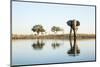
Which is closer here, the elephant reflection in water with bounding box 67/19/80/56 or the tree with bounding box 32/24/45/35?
the tree with bounding box 32/24/45/35

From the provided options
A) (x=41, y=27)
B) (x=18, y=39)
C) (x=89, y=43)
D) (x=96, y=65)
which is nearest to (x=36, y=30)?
(x=41, y=27)

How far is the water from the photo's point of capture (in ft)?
8.00

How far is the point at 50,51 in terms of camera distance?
257 centimetres

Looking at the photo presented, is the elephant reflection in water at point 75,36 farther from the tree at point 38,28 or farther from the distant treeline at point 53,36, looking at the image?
the tree at point 38,28

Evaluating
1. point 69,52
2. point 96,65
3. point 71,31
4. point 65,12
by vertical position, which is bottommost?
point 96,65

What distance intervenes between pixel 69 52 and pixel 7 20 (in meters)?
0.79

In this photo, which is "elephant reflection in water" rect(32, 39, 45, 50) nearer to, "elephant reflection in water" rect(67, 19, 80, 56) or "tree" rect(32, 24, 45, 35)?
"tree" rect(32, 24, 45, 35)

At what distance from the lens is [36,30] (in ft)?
8.27

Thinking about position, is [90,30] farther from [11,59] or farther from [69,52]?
[11,59]

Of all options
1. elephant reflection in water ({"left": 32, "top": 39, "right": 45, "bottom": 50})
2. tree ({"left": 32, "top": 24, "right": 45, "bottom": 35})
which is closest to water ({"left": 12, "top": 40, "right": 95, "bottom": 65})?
elephant reflection in water ({"left": 32, "top": 39, "right": 45, "bottom": 50})

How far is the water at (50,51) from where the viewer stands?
2438mm

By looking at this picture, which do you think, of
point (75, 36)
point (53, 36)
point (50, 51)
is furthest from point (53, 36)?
point (75, 36)

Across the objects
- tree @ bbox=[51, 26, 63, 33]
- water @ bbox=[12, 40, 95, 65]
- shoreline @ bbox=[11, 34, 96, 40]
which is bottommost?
water @ bbox=[12, 40, 95, 65]

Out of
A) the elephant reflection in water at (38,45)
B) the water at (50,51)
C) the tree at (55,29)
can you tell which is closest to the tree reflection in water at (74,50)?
the water at (50,51)
